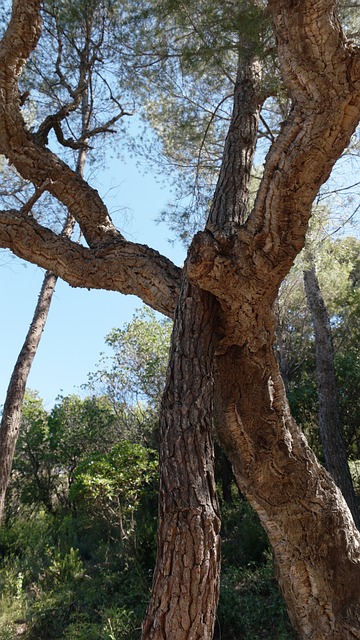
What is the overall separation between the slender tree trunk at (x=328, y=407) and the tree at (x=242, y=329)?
11.4 ft

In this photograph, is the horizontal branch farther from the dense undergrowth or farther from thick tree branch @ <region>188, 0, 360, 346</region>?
the dense undergrowth

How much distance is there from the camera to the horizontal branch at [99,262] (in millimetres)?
3406

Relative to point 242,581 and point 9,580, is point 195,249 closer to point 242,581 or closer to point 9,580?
point 242,581

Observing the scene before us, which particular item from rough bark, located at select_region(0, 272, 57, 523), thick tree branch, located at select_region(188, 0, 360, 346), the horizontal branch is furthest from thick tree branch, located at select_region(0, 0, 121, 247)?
rough bark, located at select_region(0, 272, 57, 523)

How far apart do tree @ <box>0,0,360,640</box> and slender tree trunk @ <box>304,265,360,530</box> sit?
137 inches

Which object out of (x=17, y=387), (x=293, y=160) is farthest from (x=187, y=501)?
(x=17, y=387)

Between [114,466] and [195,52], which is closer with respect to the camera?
[195,52]

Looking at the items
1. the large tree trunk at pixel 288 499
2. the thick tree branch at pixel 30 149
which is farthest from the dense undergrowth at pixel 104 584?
the thick tree branch at pixel 30 149

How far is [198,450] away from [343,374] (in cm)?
689

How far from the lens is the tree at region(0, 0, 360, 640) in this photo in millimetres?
2438

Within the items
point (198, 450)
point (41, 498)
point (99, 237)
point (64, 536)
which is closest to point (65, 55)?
point (99, 237)

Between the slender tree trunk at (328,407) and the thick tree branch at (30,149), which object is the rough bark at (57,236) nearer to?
the thick tree branch at (30,149)

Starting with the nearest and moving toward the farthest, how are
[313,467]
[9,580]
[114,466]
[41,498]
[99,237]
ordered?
[313,467] < [99,237] < [9,580] < [114,466] < [41,498]

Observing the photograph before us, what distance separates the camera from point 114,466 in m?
6.83
